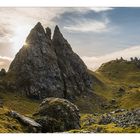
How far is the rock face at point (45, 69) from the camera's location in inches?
4938

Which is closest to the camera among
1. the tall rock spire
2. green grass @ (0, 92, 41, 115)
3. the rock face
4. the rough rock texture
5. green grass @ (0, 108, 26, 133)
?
green grass @ (0, 108, 26, 133)

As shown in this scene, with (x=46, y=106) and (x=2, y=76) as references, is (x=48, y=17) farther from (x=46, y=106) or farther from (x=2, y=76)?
(x=2, y=76)

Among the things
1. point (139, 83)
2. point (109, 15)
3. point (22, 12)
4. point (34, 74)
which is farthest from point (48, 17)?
point (139, 83)

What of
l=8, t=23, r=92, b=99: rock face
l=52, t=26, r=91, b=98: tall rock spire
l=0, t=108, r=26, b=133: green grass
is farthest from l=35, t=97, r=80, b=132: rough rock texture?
l=52, t=26, r=91, b=98: tall rock spire

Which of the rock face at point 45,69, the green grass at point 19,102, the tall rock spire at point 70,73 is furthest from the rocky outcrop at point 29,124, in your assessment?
the tall rock spire at point 70,73

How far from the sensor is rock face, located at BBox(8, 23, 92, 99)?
125438 mm

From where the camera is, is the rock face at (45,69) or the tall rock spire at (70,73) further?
the tall rock spire at (70,73)

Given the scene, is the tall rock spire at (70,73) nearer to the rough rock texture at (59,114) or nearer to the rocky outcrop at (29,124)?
the rough rock texture at (59,114)

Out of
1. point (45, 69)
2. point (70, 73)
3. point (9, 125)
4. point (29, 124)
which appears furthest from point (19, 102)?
point (9, 125)

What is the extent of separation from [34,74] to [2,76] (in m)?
11.1

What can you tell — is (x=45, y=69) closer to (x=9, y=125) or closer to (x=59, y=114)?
(x=59, y=114)

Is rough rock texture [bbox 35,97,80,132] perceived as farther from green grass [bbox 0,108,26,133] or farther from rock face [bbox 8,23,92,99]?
rock face [bbox 8,23,92,99]

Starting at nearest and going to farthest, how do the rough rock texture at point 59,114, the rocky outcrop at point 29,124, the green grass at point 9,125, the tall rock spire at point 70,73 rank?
the green grass at point 9,125, the rocky outcrop at point 29,124, the rough rock texture at point 59,114, the tall rock spire at point 70,73

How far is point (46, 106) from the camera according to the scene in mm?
74438
